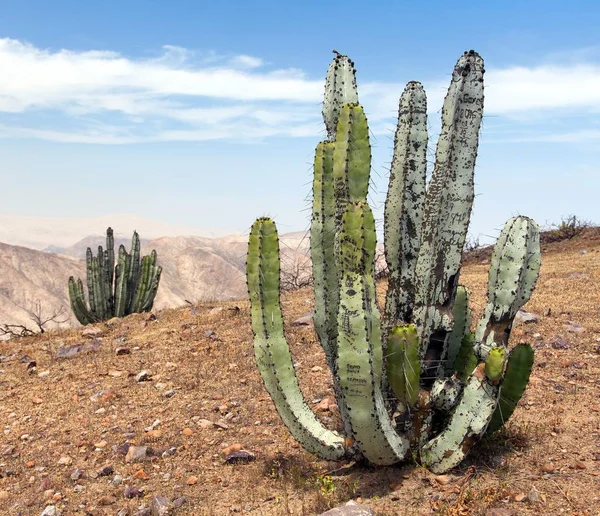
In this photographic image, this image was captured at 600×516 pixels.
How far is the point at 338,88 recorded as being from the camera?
4.94 m

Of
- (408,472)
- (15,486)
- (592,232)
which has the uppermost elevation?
(592,232)

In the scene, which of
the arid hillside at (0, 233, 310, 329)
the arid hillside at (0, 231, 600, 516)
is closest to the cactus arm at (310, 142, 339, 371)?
the arid hillside at (0, 231, 600, 516)

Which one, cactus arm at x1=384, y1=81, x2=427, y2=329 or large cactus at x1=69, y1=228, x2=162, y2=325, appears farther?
large cactus at x1=69, y1=228, x2=162, y2=325

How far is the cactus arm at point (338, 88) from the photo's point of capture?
4926 millimetres

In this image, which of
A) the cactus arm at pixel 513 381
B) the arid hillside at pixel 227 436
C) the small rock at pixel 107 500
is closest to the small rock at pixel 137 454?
the arid hillside at pixel 227 436

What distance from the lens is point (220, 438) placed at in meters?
6.09

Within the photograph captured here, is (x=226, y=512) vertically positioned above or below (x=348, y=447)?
below

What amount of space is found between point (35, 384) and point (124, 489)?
12.8 feet

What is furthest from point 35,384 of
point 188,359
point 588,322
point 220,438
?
point 588,322

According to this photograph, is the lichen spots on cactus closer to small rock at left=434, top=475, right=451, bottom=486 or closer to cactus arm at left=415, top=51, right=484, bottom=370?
cactus arm at left=415, top=51, right=484, bottom=370

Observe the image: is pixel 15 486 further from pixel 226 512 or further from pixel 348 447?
pixel 348 447

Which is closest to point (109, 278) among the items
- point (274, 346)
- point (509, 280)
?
point (274, 346)

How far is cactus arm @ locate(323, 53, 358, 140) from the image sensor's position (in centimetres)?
493

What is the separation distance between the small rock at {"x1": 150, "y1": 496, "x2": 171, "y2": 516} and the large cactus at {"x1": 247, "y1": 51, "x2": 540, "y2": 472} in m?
1.14
